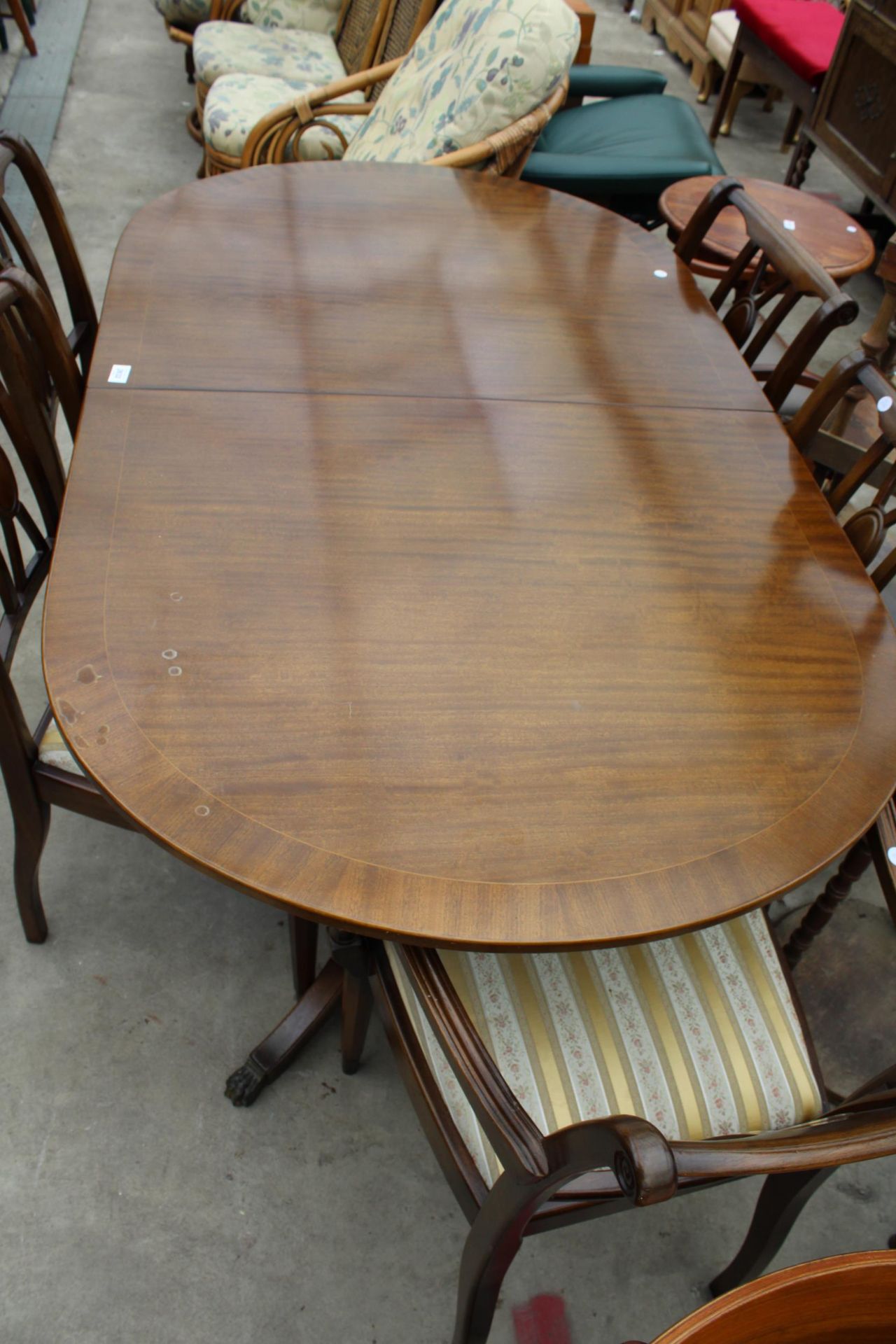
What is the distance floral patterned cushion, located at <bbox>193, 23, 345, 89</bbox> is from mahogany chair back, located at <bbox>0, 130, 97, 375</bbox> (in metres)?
1.75

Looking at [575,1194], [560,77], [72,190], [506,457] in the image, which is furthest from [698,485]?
[72,190]

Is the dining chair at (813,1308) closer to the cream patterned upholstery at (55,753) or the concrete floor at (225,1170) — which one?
the concrete floor at (225,1170)

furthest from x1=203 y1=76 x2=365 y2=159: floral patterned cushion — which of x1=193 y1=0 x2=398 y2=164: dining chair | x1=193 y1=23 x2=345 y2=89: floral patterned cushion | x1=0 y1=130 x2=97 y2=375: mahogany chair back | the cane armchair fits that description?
the cane armchair

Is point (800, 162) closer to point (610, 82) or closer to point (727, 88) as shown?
point (727, 88)

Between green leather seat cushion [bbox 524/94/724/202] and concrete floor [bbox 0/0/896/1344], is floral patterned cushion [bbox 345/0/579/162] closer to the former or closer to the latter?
green leather seat cushion [bbox 524/94/724/202]

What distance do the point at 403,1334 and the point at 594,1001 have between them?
Answer: 522 mm

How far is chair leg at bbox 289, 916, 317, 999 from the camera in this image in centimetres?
128

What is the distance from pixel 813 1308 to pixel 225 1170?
893 millimetres

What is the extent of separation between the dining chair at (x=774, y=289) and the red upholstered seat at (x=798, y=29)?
7.18 ft

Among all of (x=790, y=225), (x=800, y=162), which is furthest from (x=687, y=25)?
(x=790, y=225)

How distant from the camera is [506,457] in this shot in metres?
1.21

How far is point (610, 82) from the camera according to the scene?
292 centimetres

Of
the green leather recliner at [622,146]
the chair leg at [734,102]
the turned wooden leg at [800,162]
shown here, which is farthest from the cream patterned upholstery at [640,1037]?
the chair leg at [734,102]

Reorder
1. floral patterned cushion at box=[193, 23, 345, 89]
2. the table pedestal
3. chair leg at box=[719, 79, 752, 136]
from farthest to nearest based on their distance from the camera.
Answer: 1. chair leg at box=[719, 79, 752, 136]
2. floral patterned cushion at box=[193, 23, 345, 89]
3. the table pedestal
